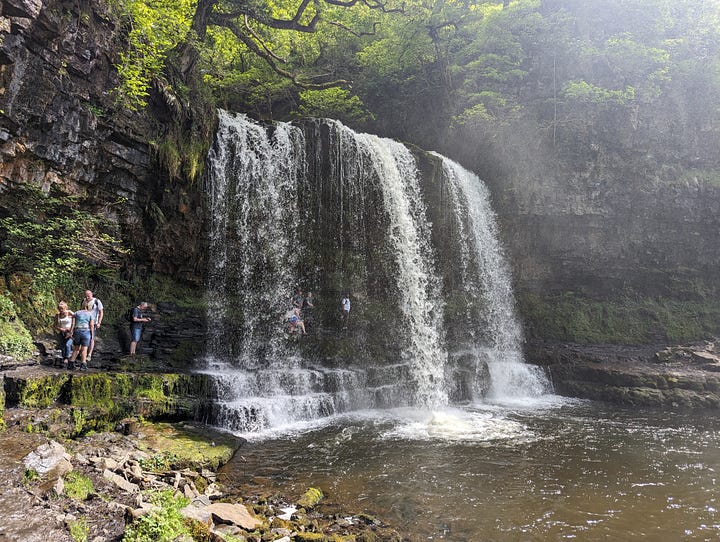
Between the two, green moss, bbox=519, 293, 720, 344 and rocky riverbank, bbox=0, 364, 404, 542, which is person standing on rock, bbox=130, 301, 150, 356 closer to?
rocky riverbank, bbox=0, 364, 404, 542

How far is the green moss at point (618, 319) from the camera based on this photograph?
18.6 m

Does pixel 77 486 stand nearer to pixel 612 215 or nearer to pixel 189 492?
pixel 189 492

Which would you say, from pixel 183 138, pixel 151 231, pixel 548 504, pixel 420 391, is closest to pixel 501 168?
pixel 420 391

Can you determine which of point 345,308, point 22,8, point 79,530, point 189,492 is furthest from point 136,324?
point 79,530

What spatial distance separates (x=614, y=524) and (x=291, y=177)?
1257 cm

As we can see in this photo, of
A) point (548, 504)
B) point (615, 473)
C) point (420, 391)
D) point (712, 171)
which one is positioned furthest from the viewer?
point (712, 171)

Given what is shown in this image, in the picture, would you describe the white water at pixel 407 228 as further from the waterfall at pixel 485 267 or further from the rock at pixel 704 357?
the rock at pixel 704 357

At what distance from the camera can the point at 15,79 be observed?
956cm

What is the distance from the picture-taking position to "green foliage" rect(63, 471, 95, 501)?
426cm

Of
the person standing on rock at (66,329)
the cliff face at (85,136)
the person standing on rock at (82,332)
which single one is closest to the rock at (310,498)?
the person standing on rock at (82,332)

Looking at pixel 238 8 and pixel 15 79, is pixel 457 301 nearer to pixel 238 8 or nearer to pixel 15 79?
pixel 238 8

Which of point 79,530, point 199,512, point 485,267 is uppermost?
point 485,267

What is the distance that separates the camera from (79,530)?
3498mm

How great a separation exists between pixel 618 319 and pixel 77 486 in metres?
19.8
